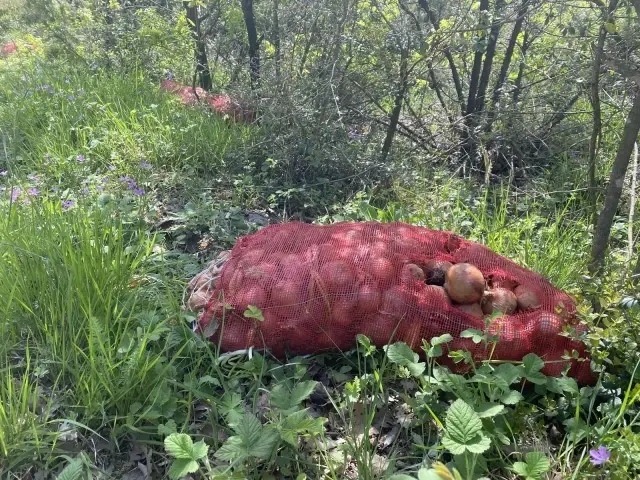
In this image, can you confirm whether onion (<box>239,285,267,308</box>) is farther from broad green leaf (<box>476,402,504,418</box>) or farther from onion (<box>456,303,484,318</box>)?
broad green leaf (<box>476,402,504,418</box>)

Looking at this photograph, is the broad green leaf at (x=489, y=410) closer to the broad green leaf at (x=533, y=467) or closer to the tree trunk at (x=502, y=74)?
the broad green leaf at (x=533, y=467)

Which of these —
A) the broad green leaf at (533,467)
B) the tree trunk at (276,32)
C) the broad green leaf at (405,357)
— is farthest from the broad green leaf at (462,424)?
the tree trunk at (276,32)

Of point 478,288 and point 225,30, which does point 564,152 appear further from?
point 225,30

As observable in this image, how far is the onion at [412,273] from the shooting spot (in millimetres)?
2025

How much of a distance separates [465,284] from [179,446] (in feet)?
3.75

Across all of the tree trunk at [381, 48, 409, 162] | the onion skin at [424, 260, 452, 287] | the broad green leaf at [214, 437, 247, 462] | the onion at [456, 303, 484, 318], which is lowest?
the broad green leaf at [214, 437, 247, 462]

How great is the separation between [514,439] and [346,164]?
248 centimetres

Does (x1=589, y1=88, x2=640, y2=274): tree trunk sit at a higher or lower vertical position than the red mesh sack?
higher

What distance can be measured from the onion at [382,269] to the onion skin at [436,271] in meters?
0.18

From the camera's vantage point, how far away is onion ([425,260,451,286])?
6.89 feet

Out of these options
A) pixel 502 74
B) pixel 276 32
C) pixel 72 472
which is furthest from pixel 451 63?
pixel 72 472

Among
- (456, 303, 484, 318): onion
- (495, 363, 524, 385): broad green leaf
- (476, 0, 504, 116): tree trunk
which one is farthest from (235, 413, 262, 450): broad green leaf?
(476, 0, 504, 116): tree trunk

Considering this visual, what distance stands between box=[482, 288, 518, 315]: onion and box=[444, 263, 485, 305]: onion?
0.04 m

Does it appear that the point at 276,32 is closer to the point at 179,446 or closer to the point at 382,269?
Result: the point at 382,269
